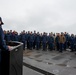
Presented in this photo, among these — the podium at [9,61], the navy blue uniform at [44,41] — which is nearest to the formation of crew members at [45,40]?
the navy blue uniform at [44,41]

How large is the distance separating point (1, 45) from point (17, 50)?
0.55m

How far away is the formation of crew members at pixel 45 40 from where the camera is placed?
844 inches

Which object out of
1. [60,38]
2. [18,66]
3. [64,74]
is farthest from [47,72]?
[60,38]

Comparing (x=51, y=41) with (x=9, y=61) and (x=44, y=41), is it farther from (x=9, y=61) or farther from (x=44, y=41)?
(x=9, y=61)

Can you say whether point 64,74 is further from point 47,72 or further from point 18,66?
point 18,66

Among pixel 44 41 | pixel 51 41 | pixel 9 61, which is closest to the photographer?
pixel 9 61

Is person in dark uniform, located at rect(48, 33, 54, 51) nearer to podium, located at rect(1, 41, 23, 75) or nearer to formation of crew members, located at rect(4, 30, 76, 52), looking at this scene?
formation of crew members, located at rect(4, 30, 76, 52)

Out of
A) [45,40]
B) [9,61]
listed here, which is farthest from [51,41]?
[9,61]

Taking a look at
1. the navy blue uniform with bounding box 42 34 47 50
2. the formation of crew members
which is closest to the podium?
the formation of crew members

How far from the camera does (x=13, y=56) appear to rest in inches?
197

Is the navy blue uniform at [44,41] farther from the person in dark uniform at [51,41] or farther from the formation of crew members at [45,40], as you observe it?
the person in dark uniform at [51,41]

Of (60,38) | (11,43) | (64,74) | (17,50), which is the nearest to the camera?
(17,50)

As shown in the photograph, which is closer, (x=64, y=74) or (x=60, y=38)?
(x=64, y=74)

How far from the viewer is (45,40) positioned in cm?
2219
